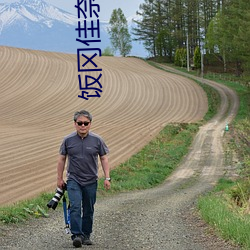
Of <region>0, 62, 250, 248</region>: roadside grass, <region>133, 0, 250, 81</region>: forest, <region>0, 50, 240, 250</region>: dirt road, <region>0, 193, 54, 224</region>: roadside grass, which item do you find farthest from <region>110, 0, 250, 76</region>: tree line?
<region>0, 193, 54, 224</region>: roadside grass

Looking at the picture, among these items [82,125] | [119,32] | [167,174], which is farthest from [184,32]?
[82,125]

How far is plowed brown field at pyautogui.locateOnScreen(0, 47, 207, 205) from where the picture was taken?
21.9 m

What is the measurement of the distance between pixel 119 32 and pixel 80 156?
104257 mm

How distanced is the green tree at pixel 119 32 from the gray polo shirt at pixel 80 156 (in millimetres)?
103521

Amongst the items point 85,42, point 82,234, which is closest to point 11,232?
point 82,234

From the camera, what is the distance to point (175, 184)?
20797 millimetres

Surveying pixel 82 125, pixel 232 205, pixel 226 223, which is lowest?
pixel 232 205

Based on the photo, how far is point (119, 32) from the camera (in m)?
110

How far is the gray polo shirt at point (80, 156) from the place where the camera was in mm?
7820

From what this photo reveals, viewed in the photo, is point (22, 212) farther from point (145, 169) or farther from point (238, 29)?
point (238, 29)

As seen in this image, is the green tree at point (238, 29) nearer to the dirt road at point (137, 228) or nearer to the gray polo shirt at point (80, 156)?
the dirt road at point (137, 228)

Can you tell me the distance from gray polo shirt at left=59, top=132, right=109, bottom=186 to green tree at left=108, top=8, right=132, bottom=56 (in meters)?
104

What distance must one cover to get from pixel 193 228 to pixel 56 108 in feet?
118

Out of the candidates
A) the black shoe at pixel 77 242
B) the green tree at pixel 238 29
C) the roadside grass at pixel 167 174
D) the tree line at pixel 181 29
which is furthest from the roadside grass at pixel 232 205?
the tree line at pixel 181 29
